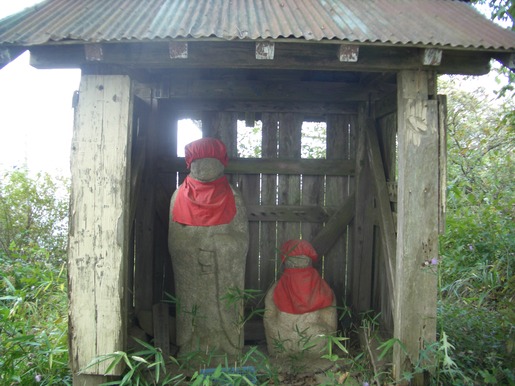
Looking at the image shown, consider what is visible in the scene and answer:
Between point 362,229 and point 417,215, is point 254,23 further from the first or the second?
point 362,229

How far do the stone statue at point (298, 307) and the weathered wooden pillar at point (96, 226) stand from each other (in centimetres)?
152

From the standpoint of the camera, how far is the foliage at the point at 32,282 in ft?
11.8

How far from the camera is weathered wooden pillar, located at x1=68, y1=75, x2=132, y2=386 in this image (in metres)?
3.23

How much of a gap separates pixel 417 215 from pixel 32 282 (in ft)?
15.2

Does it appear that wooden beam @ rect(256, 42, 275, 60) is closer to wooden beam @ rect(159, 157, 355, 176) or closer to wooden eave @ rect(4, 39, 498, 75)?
wooden eave @ rect(4, 39, 498, 75)

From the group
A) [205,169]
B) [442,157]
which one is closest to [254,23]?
[205,169]

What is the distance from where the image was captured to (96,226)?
3236 mm

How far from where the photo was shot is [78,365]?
3250 mm

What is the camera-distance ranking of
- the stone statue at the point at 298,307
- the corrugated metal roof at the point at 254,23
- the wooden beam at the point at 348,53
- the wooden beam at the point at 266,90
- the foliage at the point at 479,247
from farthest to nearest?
the wooden beam at the point at 266,90 → the stone statue at the point at 298,307 → the foliage at the point at 479,247 → the wooden beam at the point at 348,53 → the corrugated metal roof at the point at 254,23

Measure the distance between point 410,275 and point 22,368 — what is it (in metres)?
3.15

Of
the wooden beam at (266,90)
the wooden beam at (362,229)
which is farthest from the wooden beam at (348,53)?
the wooden beam at (362,229)

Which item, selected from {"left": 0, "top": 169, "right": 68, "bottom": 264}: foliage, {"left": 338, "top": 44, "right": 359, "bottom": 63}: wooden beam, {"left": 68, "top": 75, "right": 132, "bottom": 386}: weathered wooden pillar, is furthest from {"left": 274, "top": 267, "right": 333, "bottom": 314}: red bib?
{"left": 0, "top": 169, "right": 68, "bottom": 264}: foliage

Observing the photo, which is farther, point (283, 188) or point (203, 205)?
point (283, 188)

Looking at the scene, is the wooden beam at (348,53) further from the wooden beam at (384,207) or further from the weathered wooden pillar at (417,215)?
the wooden beam at (384,207)
